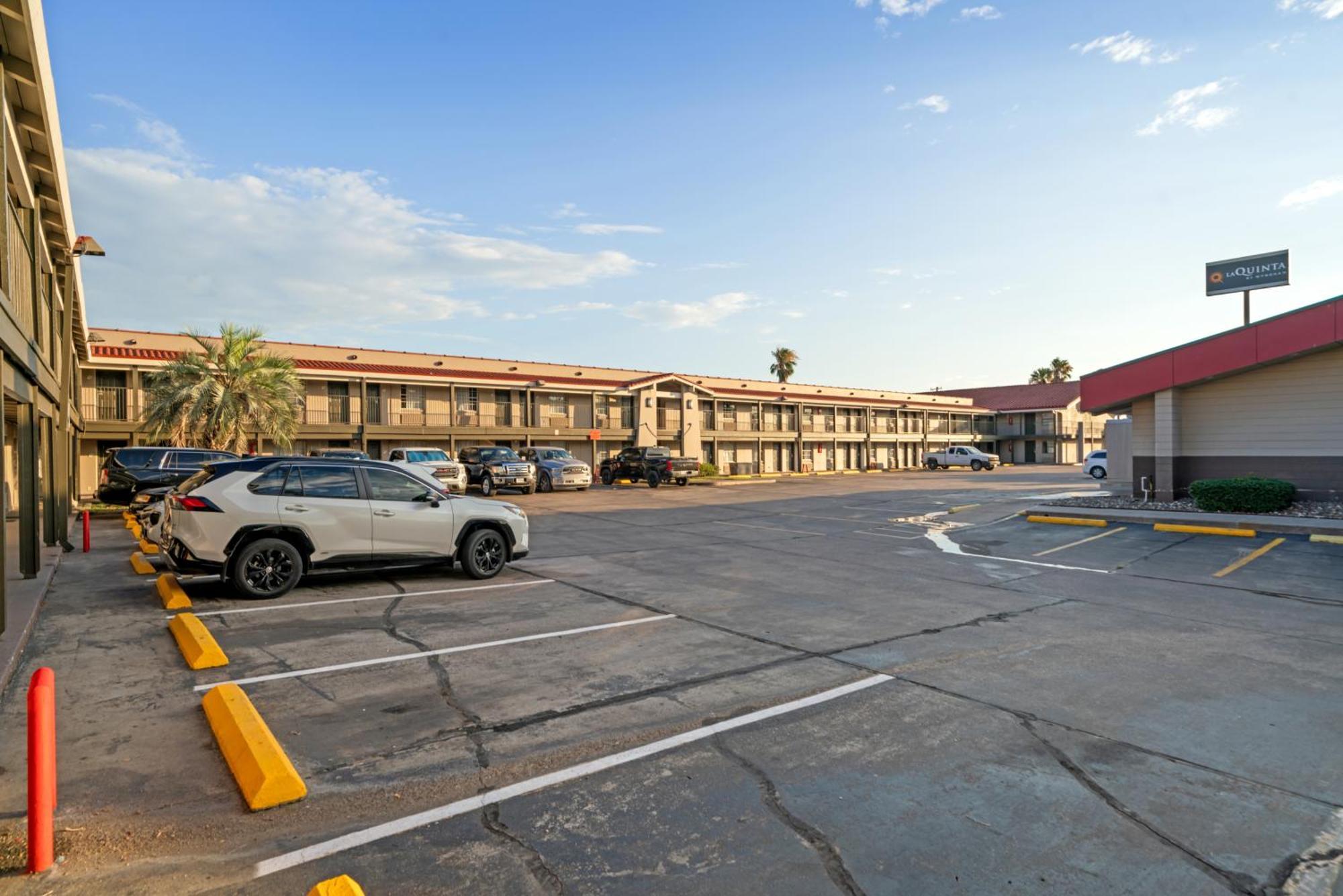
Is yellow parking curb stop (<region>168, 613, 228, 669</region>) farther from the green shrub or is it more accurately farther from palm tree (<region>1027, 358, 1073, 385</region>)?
palm tree (<region>1027, 358, 1073, 385</region>)

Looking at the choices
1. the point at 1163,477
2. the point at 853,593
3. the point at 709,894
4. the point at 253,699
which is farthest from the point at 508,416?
the point at 709,894

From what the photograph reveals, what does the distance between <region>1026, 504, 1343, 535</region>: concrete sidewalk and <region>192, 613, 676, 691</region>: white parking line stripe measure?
14.2 metres

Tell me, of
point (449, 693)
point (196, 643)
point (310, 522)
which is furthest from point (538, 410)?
point (449, 693)

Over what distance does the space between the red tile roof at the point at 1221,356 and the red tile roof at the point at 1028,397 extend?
2019 inches

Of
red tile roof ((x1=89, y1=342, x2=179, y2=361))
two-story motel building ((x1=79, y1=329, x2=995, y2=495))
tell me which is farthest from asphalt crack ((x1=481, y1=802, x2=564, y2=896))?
red tile roof ((x1=89, y1=342, x2=179, y2=361))

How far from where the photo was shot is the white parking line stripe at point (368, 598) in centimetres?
859

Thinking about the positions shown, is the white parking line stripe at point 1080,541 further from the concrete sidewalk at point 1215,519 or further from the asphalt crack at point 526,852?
the asphalt crack at point 526,852

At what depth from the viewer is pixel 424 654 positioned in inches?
274

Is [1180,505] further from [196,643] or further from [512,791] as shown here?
[196,643]

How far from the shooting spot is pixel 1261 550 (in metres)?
13.8

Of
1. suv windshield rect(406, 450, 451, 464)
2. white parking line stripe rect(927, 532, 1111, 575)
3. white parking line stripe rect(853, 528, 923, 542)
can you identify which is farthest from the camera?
suv windshield rect(406, 450, 451, 464)

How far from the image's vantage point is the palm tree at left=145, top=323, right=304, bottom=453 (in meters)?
24.4

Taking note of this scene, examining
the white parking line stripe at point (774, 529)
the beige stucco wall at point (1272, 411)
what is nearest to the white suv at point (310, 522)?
the white parking line stripe at point (774, 529)

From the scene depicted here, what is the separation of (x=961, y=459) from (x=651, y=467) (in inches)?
1233
